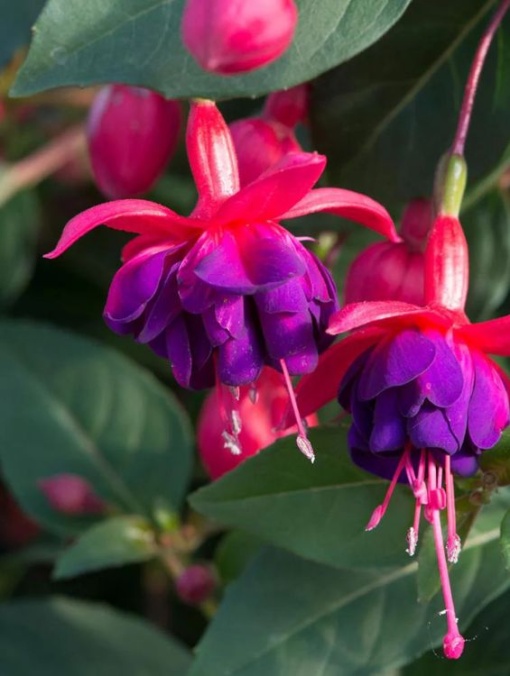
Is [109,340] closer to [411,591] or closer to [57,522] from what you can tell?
[57,522]

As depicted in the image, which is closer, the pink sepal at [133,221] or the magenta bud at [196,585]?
the pink sepal at [133,221]

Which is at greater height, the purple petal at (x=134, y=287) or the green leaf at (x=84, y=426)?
the purple petal at (x=134, y=287)

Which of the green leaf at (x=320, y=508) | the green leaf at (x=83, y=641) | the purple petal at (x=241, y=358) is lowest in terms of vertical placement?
the green leaf at (x=83, y=641)

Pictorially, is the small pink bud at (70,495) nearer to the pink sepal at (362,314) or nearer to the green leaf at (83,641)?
the green leaf at (83,641)

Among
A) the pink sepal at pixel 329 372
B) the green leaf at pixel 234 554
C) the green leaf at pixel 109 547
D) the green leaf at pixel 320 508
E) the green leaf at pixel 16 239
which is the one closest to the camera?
the pink sepal at pixel 329 372

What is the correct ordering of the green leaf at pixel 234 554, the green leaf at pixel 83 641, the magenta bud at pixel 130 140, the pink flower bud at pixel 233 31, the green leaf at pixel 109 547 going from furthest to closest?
the green leaf at pixel 83 641 → the green leaf at pixel 234 554 → the green leaf at pixel 109 547 → the magenta bud at pixel 130 140 → the pink flower bud at pixel 233 31

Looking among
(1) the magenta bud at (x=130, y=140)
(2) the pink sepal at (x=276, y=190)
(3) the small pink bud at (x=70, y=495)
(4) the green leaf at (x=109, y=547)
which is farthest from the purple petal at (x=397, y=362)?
(3) the small pink bud at (x=70, y=495)
